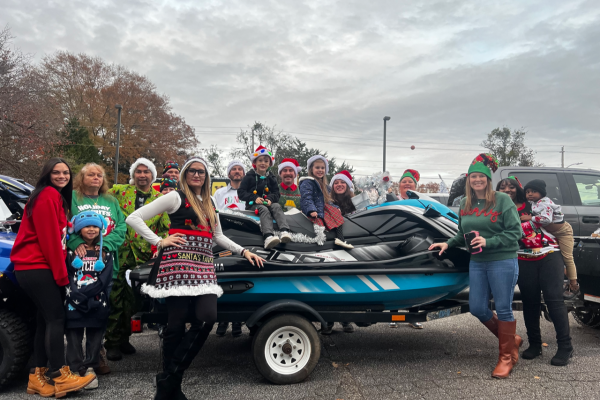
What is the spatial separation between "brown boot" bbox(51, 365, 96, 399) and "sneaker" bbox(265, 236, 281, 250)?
1807 mm

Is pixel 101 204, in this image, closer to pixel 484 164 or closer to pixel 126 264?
pixel 126 264

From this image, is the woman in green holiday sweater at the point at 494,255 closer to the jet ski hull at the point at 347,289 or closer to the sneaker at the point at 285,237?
the jet ski hull at the point at 347,289

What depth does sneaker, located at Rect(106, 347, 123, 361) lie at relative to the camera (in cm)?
437

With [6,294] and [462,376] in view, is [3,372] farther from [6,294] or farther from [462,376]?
[462,376]

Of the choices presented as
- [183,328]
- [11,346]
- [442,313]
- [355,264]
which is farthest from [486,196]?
[11,346]

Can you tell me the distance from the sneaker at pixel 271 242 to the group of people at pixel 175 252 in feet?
0.07

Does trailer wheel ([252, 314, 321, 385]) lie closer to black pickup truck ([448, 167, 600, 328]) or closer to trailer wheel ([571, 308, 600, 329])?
trailer wheel ([571, 308, 600, 329])

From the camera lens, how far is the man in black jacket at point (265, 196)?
401cm

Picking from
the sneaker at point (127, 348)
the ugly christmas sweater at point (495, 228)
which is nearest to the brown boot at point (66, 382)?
the sneaker at point (127, 348)

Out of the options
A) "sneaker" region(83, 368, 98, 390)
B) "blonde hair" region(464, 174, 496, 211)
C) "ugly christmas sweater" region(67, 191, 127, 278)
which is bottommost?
"sneaker" region(83, 368, 98, 390)

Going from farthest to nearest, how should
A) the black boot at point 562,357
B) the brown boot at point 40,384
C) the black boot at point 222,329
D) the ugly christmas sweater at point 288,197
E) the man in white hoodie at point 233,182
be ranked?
the man in white hoodie at point 233,182 < the black boot at point 222,329 < the ugly christmas sweater at point 288,197 < the black boot at point 562,357 < the brown boot at point 40,384

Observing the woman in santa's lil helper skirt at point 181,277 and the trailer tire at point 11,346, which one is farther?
the trailer tire at point 11,346

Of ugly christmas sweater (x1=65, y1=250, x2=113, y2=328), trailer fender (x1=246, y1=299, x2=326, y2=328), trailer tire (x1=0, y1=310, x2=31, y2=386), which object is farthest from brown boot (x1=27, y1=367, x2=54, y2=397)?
trailer fender (x1=246, y1=299, x2=326, y2=328)

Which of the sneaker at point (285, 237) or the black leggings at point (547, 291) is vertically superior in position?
the sneaker at point (285, 237)
